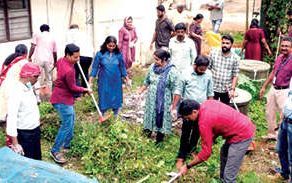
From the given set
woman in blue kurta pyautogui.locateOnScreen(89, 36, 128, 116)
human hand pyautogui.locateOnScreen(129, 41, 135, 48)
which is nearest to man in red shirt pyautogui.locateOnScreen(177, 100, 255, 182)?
woman in blue kurta pyautogui.locateOnScreen(89, 36, 128, 116)

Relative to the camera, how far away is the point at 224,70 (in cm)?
722

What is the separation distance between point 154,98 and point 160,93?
15 cm

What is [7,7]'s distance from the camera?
926 cm

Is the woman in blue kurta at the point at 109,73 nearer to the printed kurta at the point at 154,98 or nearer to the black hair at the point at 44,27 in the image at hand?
the printed kurta at the point at 154,98

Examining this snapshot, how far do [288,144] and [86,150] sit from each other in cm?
288

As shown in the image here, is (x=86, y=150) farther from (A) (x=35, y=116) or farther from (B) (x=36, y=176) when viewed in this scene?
(B) (x=36, y=176)

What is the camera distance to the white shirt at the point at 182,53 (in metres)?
8.04

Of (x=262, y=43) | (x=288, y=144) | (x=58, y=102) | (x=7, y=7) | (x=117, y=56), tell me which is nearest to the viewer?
(x=288, y=144)

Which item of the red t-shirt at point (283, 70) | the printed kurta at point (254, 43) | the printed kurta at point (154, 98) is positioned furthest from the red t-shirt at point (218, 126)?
the printed kurta at point (254, 43)

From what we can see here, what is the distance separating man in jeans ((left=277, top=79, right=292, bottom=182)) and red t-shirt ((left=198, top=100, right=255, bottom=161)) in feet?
2.22

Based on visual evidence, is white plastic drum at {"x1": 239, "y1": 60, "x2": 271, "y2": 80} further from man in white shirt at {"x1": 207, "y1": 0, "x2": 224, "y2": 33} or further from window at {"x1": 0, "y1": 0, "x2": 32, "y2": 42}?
window at {"x1": 0, "y1": 0, "x2": 32, "y2": 42}

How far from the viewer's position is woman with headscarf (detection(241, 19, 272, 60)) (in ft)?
33.6

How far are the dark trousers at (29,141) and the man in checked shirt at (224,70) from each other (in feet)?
10.2

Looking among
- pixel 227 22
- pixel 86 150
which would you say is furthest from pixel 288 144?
pixel 227 22
